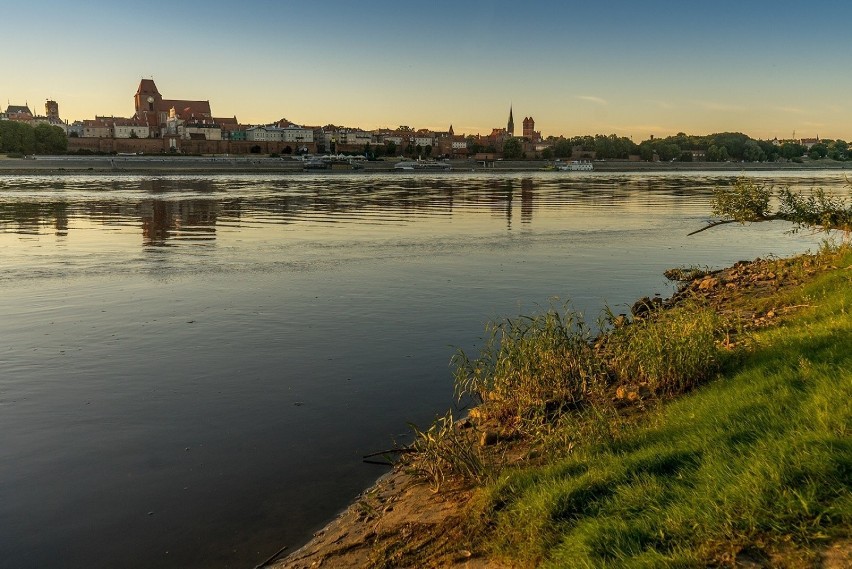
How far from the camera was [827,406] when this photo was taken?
6039 mm

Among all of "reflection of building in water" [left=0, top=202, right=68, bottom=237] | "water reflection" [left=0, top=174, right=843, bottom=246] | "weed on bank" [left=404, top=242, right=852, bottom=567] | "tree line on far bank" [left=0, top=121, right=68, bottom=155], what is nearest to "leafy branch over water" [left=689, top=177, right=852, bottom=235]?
"weed on bank" [left=404, top=242, right=852, bottom=567]

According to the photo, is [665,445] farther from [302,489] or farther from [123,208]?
[123,208]

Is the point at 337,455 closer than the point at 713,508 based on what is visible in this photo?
No

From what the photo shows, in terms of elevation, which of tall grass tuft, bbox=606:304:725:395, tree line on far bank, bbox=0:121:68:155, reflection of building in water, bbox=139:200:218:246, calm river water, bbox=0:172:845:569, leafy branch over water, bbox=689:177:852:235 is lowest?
calm river water, bbox=0:172:845:569

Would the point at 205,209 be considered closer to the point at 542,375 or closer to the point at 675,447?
the point at 542,375

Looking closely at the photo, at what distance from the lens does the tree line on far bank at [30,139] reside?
137625 mm

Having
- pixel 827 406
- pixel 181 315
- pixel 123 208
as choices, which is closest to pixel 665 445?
pixel 827 406

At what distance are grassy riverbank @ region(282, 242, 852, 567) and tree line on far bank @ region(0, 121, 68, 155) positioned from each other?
496ft

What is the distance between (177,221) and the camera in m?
37.8

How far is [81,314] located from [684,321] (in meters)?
12.8

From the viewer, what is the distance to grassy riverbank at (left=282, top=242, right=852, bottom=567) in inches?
189

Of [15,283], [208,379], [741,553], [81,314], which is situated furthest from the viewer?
[15,283]

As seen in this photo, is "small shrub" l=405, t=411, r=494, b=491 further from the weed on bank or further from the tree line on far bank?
the tree line on far bank

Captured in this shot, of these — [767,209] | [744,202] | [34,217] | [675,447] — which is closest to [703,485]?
[675,447]
